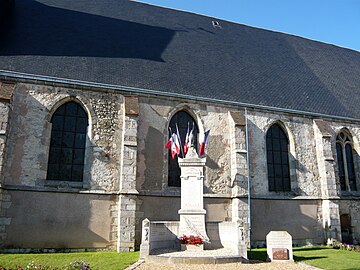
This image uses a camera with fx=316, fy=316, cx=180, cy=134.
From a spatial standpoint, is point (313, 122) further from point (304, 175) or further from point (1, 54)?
point (1, 54)

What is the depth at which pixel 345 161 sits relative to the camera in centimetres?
1395

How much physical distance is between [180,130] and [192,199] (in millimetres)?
3229

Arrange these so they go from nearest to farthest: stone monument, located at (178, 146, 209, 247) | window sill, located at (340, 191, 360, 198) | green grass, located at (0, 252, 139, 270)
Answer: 1. green grass, located at (0, 252, 139, 270)
2. stone monument, located at (178, 146, 209, 247)
3. window sill, located at (340, 191, 360, 198)

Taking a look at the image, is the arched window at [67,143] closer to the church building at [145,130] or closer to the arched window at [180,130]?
the church building at [145,130]

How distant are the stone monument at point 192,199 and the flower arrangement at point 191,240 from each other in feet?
Answer: 0.50

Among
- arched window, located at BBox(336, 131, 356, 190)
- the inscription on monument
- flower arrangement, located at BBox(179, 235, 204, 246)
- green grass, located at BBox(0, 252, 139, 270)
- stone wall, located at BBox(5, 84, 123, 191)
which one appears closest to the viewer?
green grass, located at BBox(0, 252, 139, 270)

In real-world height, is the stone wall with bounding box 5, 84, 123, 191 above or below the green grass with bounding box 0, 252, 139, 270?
above

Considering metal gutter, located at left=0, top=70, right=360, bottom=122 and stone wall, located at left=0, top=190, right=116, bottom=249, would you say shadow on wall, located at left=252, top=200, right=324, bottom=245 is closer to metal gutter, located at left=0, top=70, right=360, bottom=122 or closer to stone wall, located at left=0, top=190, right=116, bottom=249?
metal gutter, located at left=0, top=70, right=360, bottom=122

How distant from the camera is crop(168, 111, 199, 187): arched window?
11.3m

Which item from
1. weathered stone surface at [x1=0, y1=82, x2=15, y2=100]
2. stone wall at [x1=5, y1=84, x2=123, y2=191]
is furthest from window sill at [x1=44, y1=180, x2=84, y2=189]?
weathered stone surface at [x1=0, y1=82, x2=15, y2=100]

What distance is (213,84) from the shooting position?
42.4ft

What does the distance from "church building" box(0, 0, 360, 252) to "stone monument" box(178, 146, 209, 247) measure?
151cm

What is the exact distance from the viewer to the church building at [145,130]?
977 cm

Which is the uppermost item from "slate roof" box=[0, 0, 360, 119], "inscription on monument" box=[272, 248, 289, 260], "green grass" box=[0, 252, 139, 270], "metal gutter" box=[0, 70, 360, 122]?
"slate roof" box=[0, 0, 360, 119]
